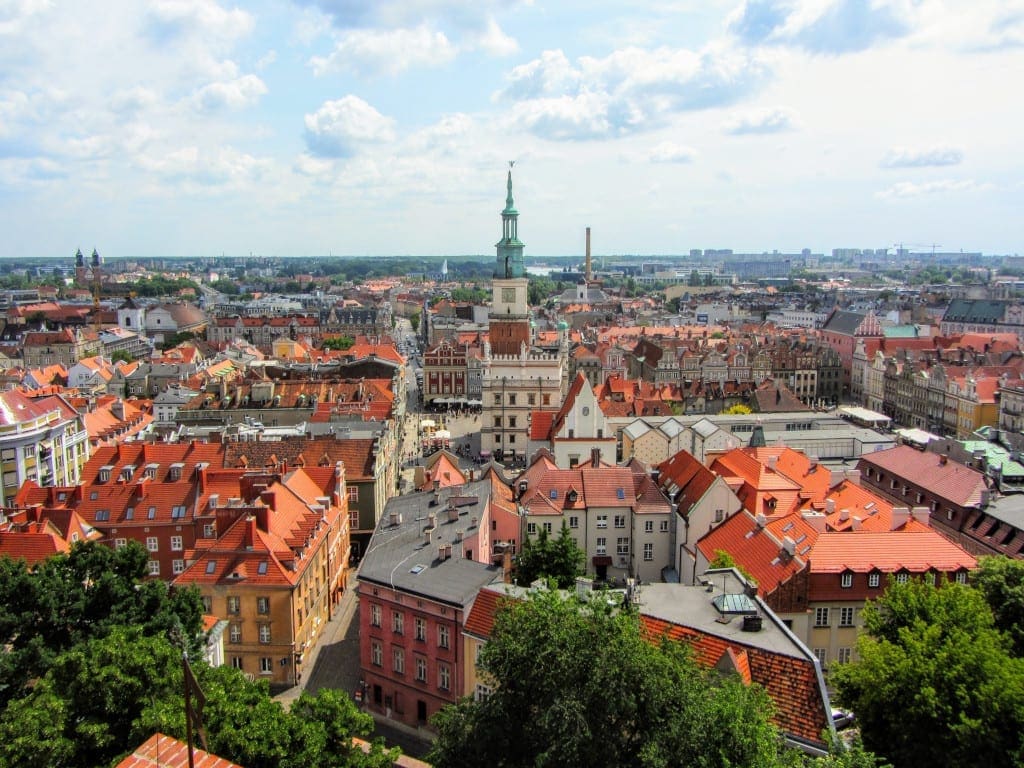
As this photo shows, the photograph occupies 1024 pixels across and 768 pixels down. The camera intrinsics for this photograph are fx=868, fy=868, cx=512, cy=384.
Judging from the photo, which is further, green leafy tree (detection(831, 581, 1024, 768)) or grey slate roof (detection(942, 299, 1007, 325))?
grey slate roof (detection(942, 299, 1007, 325))

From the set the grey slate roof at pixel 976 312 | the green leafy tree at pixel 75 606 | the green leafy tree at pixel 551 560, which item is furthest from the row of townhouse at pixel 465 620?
the grey slate roof at pixel 976 312

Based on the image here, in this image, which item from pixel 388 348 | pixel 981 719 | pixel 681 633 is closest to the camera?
pixel 981 719

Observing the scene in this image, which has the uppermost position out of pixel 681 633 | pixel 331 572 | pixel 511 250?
pixel 511 250

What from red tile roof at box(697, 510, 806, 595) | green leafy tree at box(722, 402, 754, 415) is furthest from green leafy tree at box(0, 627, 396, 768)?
green leafy tree at box(722, 402, 754, 415)

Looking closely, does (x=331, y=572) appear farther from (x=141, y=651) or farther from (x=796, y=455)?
(x=796, y=455)

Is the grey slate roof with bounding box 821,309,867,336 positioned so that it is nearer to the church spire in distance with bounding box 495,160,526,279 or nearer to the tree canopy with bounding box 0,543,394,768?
the church spire in distance with bounding box 495,160,526,279

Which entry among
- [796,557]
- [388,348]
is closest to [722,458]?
[796,557]
